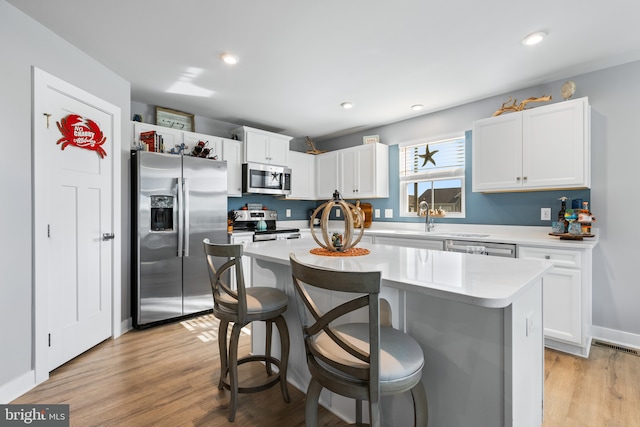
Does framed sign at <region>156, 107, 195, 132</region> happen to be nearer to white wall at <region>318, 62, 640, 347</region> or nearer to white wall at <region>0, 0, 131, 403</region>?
white wall at <region>0, 0, 131, 403</region>

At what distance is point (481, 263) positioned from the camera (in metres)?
1.49

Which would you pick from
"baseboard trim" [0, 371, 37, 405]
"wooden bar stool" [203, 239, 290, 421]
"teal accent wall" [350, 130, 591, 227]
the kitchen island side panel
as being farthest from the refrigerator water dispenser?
"teal accent wall" [350, 130, 591, 227]

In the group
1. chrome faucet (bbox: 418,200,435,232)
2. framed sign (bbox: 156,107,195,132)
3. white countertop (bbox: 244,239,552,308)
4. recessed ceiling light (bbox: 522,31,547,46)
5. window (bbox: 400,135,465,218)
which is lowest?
white countertop (bbox: 244,239,552,308)

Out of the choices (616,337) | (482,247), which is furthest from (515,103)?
(616,337)

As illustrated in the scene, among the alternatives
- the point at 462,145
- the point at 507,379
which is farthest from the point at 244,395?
the point at 462,145

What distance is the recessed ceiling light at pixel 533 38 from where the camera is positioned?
220 cm

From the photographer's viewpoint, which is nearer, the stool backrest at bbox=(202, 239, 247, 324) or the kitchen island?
the kitchen island

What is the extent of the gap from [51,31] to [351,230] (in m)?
2.65

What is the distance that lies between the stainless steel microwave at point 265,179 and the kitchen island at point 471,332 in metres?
2.90

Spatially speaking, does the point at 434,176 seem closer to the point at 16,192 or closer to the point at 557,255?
the point at 557,255

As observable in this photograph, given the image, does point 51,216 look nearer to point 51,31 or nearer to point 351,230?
point 51,31

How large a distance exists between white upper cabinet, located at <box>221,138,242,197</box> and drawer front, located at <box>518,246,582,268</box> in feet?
11.2

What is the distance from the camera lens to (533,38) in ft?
7.36

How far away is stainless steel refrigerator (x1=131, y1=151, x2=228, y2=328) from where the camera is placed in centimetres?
298
